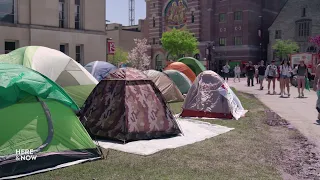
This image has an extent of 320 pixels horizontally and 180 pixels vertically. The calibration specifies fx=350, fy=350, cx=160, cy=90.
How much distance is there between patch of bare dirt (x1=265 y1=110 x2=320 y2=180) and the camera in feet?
18.6

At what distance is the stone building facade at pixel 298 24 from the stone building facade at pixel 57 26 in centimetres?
3001

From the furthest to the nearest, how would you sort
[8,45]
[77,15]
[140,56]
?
[140,56]
[77,15]
[8,45]

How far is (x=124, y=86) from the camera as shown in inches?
299

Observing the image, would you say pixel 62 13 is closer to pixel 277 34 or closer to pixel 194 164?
pixel 194 164

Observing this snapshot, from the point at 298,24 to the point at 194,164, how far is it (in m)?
51.8

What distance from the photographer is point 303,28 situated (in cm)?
5188

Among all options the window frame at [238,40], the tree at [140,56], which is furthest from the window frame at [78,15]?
the window frame at [238,40]

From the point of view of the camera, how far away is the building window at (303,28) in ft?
168

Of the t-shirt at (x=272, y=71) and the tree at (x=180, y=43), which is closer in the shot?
the t-shirt at (x=272, y=71)

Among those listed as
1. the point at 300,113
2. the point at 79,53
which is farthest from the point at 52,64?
the point at 79,53

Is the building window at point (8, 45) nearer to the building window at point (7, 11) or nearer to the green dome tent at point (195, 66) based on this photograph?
the building window at point (7, 11)

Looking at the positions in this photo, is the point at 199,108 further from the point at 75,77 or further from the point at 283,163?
the point at 283,163

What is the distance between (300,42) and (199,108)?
46.0 meters

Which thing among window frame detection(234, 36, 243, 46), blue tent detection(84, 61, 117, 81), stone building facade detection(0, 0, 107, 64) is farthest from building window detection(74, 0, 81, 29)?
window frame detection(234, 36, 243, 46)
